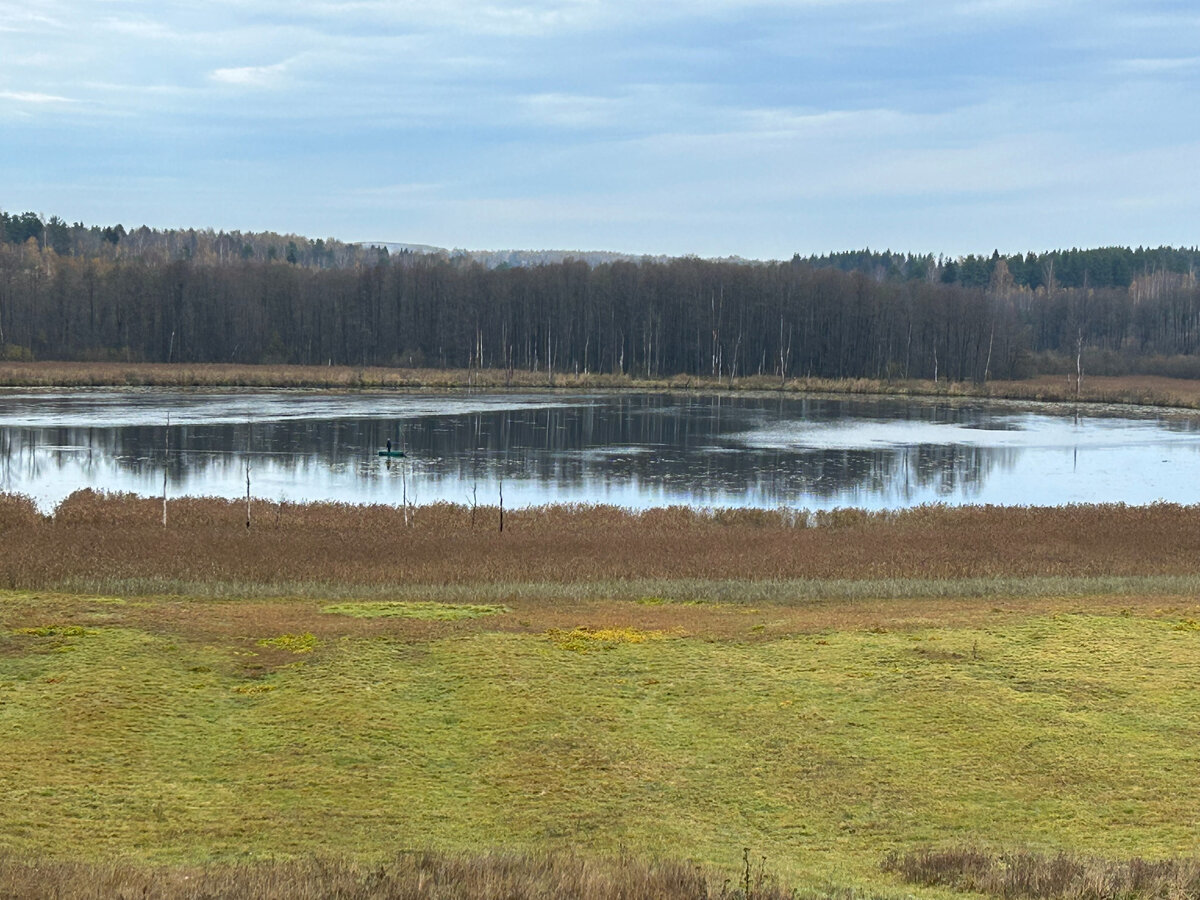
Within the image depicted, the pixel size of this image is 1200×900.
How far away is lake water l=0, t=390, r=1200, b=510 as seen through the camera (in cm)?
4006

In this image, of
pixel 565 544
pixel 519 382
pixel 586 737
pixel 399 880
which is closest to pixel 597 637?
pixel 586 737

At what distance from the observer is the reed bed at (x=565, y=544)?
24109mm

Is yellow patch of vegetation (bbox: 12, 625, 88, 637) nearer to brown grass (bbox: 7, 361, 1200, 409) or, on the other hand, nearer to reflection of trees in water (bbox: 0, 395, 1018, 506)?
reflection of trees in water (bbox: 0, 395, 1018, 506)

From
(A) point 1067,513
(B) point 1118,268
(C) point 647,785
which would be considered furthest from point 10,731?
(B) point 1118,268

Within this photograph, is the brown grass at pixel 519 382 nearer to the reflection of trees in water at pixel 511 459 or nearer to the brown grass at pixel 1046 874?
the reflection of trees in water at pixel 511 459

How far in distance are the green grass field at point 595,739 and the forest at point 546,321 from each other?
105086 mm

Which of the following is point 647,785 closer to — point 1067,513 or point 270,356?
point 1067,513

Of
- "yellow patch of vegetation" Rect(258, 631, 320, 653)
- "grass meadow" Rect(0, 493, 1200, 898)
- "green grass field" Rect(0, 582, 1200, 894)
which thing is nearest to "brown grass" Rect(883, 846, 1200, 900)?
"grass meadow" Rect(0, 493, 1200, 898)

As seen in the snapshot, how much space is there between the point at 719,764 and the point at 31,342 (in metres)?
129

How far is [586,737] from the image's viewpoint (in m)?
11.7

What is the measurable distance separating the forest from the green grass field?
105086 millimetres

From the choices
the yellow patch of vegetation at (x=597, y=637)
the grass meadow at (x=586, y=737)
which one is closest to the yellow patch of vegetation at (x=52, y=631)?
the grass meadow at (x=586, y=737)

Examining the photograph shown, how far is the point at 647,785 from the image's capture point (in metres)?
10.5

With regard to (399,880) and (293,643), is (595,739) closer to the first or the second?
(399,880)
